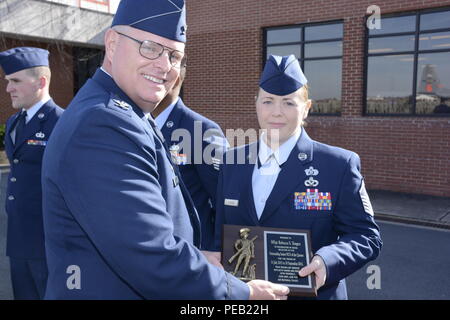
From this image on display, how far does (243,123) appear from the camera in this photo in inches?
508

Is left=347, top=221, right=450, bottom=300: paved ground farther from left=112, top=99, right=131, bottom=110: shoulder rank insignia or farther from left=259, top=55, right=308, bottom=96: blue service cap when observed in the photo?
left=112, top=99, right=131, bottom=110: shoulder rank insignia

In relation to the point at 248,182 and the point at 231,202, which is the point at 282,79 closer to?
the point at 248,182

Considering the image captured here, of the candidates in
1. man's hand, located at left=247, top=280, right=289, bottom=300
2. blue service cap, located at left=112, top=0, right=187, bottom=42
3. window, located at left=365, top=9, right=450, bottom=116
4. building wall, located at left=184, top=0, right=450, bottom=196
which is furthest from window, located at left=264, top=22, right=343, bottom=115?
blue service cap, located at left=112, top=0, right=187, bottom=42

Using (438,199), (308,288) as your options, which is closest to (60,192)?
(308,288)

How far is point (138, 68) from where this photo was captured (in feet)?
5.88

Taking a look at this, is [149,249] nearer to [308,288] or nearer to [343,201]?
[308,288]

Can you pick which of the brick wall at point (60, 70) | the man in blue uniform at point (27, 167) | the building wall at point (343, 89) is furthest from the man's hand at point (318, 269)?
the brick wall at point (60, 70)

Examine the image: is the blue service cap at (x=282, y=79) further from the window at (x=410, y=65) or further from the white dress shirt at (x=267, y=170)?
the window at (x=410, y=65)

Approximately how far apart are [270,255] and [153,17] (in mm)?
1267

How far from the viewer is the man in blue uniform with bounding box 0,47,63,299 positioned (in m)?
3.97

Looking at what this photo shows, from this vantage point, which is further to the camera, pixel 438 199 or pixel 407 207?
pixel 438 199

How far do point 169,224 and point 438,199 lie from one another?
31.9 ft

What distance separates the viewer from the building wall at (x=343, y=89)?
10.1 metres

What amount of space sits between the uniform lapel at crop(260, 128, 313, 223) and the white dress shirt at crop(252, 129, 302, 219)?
47mm
